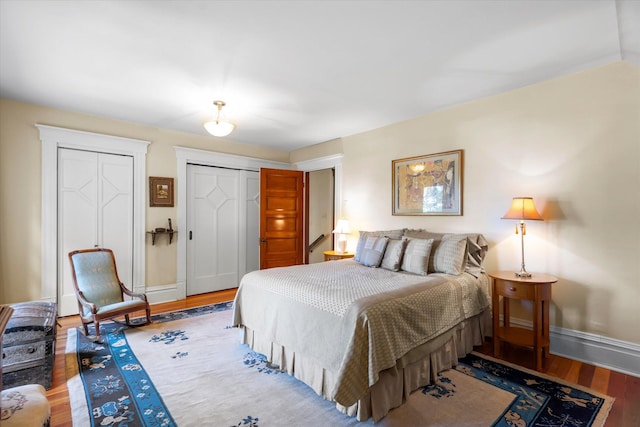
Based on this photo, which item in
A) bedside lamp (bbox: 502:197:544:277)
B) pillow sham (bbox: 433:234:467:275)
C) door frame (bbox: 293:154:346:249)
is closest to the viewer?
bedside lamp (bbox: 502:197:544:277)

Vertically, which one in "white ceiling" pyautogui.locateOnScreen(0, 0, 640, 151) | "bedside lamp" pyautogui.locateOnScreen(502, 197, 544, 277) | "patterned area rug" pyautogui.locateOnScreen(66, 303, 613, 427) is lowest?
"patterned area rug" pyautogui.locateOnScreen(66, 303, 613, 427)

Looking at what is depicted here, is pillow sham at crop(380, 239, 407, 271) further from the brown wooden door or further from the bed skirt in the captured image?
the brown wooden door

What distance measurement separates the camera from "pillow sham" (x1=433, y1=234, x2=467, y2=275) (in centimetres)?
285

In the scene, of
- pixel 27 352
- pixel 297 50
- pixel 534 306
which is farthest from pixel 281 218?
pixel 534 306

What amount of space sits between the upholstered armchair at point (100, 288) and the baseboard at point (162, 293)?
70cm

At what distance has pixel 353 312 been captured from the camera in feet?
6.17

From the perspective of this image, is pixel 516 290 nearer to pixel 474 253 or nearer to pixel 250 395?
pixel 474 253

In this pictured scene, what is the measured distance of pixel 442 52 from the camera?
2383 millimetres

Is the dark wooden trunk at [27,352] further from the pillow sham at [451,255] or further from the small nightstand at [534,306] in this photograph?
the small nightstand at [534,306]

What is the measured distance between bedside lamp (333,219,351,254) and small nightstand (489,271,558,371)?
2163 millimetres

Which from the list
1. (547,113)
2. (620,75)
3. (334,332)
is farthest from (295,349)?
(620,75)

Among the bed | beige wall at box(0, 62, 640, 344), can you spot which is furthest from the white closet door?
the bed

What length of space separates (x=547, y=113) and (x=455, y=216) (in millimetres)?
1309

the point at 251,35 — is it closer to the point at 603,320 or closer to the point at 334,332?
the point at 334,332
